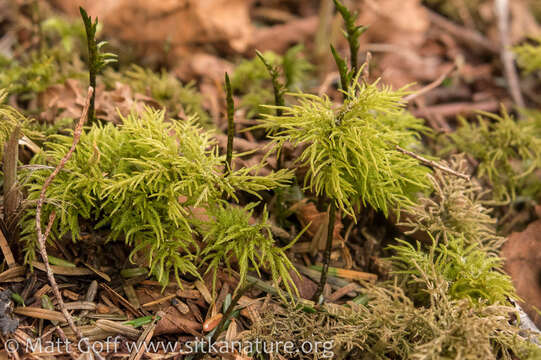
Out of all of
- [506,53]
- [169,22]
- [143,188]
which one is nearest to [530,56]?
[506,53]

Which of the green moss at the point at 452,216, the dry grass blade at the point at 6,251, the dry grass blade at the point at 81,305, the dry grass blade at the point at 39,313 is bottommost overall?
the dry grass blade at the point at 81,305

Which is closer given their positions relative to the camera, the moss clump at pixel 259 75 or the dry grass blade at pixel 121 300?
the dry grass blade at pixel 121 300

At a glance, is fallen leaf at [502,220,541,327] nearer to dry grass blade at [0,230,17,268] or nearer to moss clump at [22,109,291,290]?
moss clump at [22,109,291,290]

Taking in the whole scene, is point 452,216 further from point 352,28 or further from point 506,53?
point 506,53

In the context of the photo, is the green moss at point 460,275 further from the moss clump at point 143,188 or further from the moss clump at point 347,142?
→ the moss clump at point 143,188

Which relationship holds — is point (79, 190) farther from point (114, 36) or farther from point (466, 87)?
point (466, 87)

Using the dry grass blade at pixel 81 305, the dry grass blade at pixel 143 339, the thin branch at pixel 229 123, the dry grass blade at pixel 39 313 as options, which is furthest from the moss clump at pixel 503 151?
the dry grass blade at pixel 39 313

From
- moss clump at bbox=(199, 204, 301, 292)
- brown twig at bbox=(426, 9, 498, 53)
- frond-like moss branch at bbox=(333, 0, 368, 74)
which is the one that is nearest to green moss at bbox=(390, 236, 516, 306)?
moss clump at bbox=(199, 204, 301, 292)
